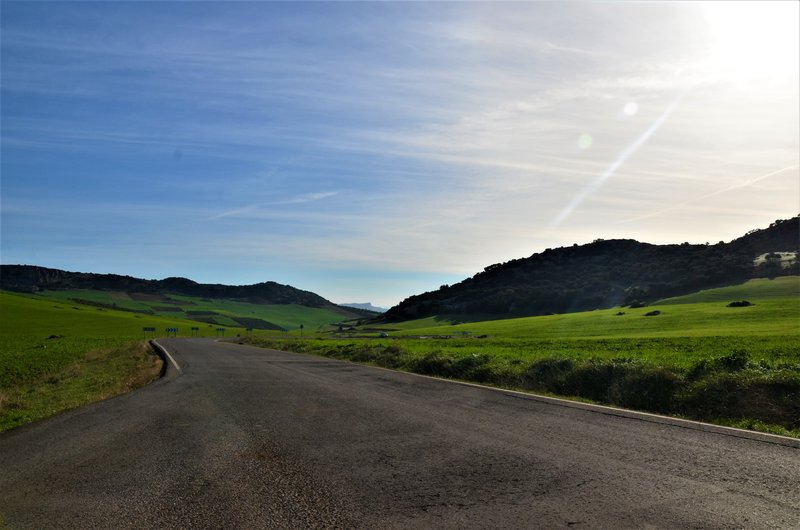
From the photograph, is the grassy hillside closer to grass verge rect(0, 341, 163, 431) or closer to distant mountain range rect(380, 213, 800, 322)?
distant mountain range rect(380, 213, 800, 322)

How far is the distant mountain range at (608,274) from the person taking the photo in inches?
4523

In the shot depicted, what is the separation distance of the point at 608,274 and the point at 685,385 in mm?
150205

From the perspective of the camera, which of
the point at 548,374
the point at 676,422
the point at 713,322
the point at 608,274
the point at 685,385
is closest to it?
the point at 676,422

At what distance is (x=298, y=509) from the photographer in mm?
5461

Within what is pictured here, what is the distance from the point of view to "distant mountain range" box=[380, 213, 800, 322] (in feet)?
377

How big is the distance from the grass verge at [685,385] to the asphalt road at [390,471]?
7.68 ft

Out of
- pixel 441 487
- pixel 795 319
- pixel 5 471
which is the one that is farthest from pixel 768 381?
pixel 795 319

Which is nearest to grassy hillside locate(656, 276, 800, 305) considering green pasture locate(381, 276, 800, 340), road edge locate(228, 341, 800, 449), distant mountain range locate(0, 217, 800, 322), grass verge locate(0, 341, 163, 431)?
green pasture locate(381, 276, 800, 340)

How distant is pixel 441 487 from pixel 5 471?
6.82 metres

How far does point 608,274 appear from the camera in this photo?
151 m

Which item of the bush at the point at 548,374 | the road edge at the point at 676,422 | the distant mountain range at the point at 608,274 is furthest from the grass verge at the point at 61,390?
the distant mountain range at the point at 608,274

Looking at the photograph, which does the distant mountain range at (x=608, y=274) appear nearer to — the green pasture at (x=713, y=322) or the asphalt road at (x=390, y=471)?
the green pasture at (x=713, y=322)

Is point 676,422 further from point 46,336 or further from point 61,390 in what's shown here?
point 46,336

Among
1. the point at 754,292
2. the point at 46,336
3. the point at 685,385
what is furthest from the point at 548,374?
the point at 754,292
